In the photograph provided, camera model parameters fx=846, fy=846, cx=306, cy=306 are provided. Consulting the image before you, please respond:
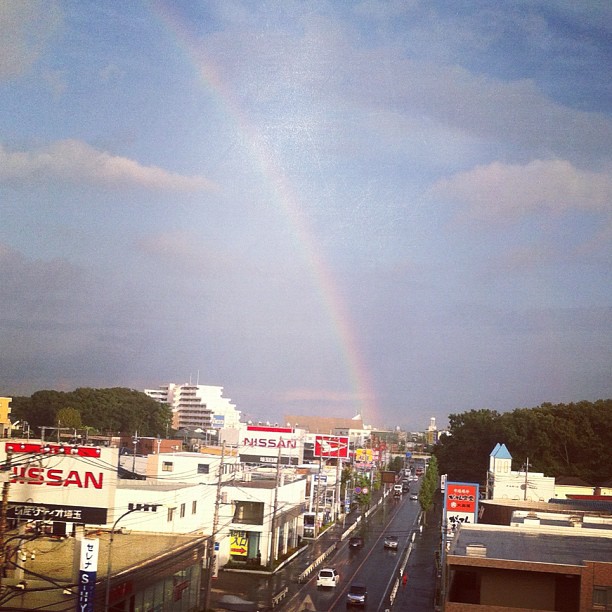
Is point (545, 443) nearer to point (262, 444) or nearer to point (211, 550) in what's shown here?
point (262, 444)

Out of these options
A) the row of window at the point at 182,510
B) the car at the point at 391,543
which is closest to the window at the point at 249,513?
the row of window at the point at 182,510

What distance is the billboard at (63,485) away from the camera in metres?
29.7

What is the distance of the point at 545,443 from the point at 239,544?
53.4 m

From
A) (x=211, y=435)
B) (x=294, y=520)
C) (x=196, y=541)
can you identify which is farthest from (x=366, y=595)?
(x=211, y=435)

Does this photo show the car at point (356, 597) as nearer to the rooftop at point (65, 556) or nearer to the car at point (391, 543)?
the rooftop at point (65, 556)

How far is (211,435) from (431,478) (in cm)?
6036

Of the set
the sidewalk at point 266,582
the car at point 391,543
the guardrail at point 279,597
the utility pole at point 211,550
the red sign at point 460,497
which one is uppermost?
the red sign at point 460,497

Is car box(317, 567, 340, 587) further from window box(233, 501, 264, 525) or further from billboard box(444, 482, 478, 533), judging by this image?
window box(233, 501, 264, 525)

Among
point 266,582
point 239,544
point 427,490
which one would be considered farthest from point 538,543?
point 427,490

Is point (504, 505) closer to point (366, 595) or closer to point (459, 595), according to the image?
point (366, 595)

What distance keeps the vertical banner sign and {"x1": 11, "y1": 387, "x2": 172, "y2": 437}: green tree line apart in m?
91.4

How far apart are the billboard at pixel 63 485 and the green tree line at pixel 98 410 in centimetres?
8112

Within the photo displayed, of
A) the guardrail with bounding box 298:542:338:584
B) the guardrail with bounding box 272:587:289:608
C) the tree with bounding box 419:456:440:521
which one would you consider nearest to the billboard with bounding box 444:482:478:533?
the guardrail with bounding box 298:542:338:584

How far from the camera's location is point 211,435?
131 meters
